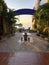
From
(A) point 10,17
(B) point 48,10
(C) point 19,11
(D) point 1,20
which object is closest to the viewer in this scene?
(B) point 48,10

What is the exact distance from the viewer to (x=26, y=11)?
144 feet

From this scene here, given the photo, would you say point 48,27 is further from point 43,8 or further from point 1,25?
point 1,25

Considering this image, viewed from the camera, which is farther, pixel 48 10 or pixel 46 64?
pixel 48 10

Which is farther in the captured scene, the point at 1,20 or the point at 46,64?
the point at 1,20

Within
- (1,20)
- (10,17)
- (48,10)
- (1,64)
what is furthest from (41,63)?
(10,17)

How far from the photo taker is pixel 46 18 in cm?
2256

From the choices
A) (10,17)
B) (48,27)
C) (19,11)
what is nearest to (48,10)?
(48,27)

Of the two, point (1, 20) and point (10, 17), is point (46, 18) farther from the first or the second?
point (10, 17)

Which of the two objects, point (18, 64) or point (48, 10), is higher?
point (48, 10)

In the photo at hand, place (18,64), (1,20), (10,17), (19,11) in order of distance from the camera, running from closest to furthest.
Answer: (18,64) → (1,20) → (10,17) → (19,11)

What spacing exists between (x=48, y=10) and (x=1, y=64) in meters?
14.0

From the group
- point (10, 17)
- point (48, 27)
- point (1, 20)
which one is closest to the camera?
point (48, 27)

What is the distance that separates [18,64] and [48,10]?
13.9 m

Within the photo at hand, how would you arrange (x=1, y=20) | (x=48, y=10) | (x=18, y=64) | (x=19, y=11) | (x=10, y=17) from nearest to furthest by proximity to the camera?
(x=18, y=64), (x=48, y=10), (x=1, y=20), (x=10, y=17), (x=19, y=11)
